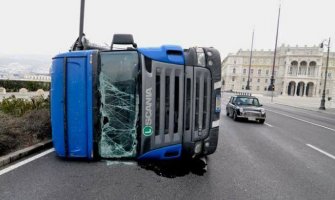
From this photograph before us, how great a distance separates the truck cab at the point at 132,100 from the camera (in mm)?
4121

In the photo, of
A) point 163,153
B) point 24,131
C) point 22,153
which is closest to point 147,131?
point 163,153

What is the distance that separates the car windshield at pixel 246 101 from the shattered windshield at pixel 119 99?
399 inches

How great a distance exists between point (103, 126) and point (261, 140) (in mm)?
5788

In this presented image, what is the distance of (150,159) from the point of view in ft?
14.4

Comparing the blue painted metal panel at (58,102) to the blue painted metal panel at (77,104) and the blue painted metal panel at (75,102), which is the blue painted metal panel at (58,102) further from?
the blue painted metal panel at (77,104)

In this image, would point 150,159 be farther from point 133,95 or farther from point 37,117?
point 37,117

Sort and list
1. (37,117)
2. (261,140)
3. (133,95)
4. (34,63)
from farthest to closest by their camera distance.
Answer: (34,63)
(261,140)
(37,117)
(133,95)

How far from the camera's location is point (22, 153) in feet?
15.9

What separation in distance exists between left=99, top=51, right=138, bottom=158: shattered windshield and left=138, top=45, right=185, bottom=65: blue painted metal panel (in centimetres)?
24

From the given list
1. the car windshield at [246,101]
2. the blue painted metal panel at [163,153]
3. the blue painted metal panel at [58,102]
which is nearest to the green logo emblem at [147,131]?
the blue painted metal panel at [163,153]

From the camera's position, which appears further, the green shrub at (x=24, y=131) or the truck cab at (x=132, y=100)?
the green shrub at (x=24, y=131)

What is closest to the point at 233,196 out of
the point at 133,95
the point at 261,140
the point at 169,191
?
the point at 169,191

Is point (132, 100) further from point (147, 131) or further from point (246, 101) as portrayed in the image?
point (246, 101)

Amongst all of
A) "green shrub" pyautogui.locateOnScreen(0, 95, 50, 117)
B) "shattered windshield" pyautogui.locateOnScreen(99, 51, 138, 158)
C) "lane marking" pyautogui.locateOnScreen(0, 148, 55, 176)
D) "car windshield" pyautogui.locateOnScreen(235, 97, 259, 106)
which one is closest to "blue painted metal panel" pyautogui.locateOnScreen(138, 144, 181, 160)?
"shattered windshield" pyautogui.locateOnScreen(99, 51, 138, 158)
